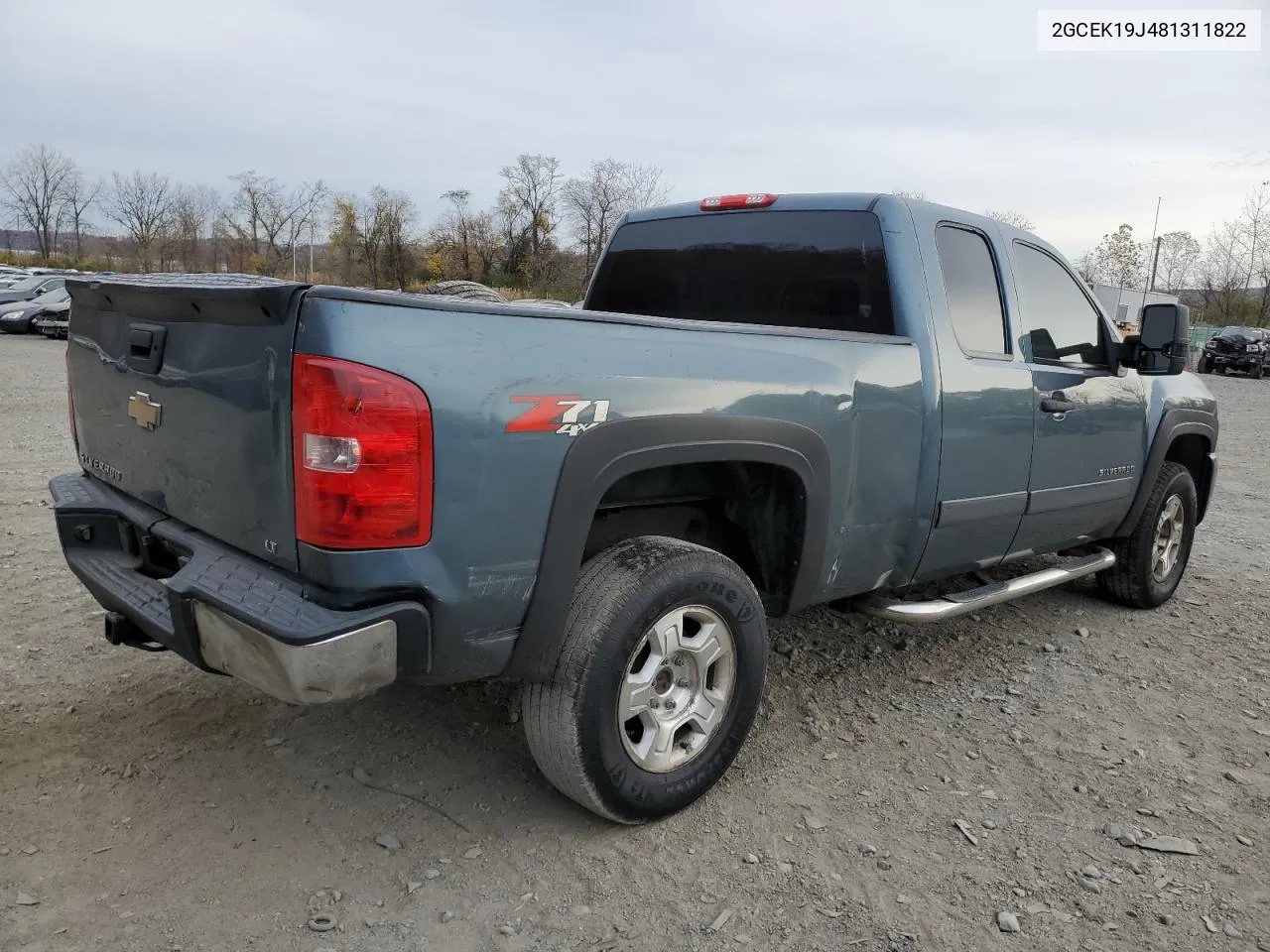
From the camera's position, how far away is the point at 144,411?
2797 mm

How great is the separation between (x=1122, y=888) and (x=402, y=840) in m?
2.05

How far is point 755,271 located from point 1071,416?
152cm

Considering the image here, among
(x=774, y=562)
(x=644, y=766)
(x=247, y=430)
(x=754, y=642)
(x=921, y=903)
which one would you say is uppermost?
(x=247, y=430)

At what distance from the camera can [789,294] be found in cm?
395

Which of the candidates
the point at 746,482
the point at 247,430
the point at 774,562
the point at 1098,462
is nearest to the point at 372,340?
the point at 247,430

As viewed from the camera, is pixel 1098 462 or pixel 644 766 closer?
pixel 644 766

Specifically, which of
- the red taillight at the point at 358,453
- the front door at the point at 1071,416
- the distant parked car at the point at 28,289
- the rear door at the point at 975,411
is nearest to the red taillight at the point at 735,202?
the rear door at the point at 975,411

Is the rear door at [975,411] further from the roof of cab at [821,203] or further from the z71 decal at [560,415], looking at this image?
the z71 decal at [560,415]

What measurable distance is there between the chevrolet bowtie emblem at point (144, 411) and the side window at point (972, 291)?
2.76m

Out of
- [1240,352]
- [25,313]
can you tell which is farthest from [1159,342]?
[1240,352]

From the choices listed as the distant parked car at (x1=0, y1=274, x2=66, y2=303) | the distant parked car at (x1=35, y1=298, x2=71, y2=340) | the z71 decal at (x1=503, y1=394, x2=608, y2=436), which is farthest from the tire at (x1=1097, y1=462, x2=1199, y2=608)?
the distant parked car at (x1=0, y1=274, x2=66, y2=303)

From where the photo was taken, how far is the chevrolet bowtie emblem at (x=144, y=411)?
2.73 metres

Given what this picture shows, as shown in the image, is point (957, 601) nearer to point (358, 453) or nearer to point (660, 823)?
point (660, 823)

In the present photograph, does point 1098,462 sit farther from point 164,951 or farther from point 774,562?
point 164,951
